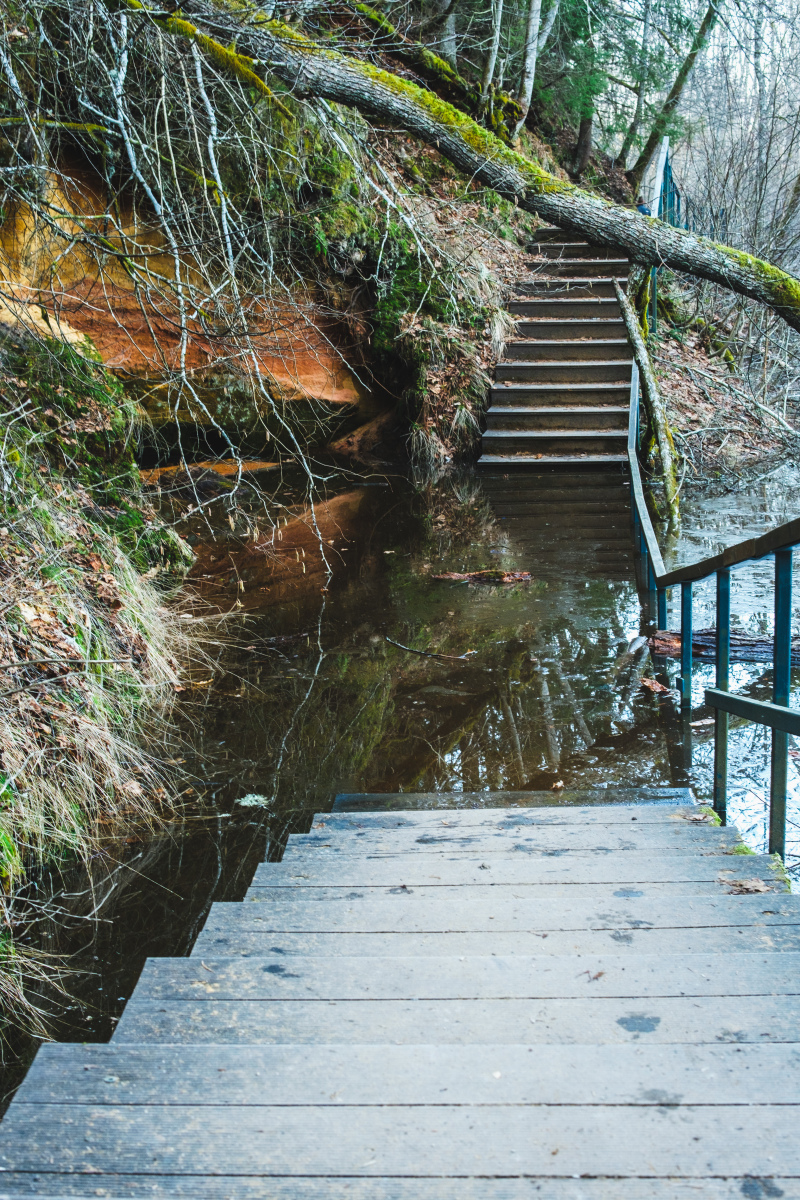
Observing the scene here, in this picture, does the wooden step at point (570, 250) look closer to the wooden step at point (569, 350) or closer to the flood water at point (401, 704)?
the wooden step at point (569, 350)

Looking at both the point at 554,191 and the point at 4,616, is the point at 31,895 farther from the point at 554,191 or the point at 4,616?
the point at 554,191

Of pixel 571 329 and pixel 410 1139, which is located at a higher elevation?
pixel 571 329

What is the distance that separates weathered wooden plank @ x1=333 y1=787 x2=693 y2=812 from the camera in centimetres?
371

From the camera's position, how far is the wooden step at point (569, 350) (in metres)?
10.8

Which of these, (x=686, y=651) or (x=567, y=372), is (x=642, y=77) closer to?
(x=567, y=372)

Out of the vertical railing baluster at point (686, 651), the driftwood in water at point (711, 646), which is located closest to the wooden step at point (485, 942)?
the vertical railing baluster at point (686, 651)

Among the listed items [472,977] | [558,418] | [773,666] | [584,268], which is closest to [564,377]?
[558,418]

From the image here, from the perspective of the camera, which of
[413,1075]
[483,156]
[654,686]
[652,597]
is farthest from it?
[483,156]

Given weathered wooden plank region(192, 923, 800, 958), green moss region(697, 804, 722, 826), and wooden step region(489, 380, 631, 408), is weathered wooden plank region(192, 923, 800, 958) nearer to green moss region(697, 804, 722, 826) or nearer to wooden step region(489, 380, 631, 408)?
green moss region(697, 804, 722, 826)

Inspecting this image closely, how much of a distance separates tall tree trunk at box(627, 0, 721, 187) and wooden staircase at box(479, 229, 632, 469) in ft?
9.44

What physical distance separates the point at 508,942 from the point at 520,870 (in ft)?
1.78

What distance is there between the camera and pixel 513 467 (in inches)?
399

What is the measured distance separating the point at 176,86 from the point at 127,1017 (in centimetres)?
588

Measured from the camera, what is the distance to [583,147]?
14828 millimetres
